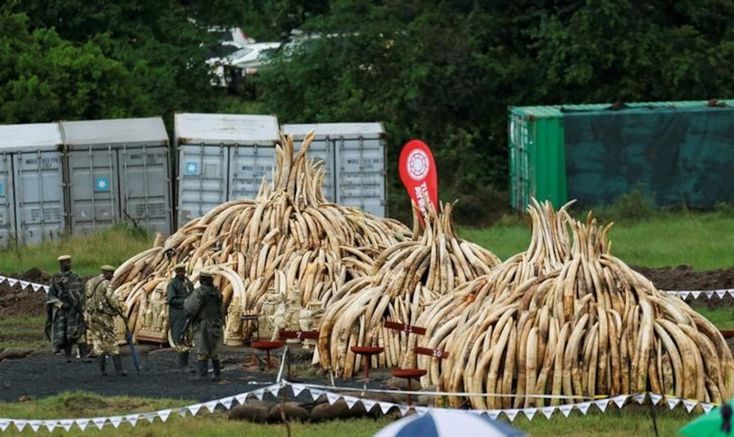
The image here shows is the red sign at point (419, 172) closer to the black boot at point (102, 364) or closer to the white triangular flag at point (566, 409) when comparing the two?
the black boot at point (102, 364)

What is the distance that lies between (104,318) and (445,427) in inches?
525

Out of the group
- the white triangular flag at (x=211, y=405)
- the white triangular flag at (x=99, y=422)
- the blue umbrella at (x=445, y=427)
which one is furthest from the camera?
the white triangular flag at (x=211, y=405)

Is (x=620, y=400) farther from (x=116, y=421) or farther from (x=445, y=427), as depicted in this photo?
(x=445, y=427)

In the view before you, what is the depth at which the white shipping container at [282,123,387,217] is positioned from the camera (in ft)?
125

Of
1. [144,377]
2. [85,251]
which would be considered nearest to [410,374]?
[144,377]

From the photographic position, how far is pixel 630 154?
135ft

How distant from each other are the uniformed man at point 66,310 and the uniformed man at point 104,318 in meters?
0.74

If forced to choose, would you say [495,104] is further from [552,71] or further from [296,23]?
[296,23]

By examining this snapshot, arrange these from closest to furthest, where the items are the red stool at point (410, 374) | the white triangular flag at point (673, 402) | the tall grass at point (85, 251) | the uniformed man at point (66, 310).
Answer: the white triangular flag at point (673, 402)
the red stool at point (410, 374)
the uniformed man at point (66, 310)
the tall grass at point (85, 251)

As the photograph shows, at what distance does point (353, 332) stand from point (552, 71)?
2295 cm

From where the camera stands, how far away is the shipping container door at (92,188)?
3744 cm

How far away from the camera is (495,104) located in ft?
152

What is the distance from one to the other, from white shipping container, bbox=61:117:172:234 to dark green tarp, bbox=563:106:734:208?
873 cm

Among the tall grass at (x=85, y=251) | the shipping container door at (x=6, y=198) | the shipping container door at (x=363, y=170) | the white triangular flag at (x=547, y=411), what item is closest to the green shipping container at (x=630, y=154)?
the shipping container door at (x=363, y=170)
